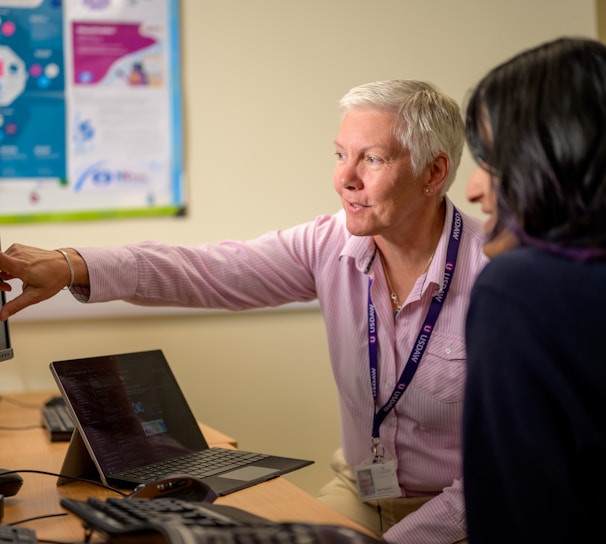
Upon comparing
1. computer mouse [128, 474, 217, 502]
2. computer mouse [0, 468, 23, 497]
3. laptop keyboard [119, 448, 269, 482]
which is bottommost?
laptop keyboard [119, 448, 269, 482]

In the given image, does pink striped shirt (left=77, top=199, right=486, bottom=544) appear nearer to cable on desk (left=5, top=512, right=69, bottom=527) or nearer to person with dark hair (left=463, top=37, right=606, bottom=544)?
cable on desk (left=5, top=512, right=69, bottom=527)

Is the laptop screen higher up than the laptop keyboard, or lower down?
higher up

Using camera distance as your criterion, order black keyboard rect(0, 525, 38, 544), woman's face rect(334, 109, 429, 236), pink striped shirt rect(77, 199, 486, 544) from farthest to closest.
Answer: woman's face rect(334, 109, 429, 236)
pink striped shirt rect(77, 199, 486, 544)
black keyboard rect(0, 525, 38, 544)

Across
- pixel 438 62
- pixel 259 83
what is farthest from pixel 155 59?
pixel 438 62

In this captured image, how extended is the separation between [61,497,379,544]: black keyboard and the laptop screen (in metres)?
0.33

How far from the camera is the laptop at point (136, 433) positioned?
1.44 metres

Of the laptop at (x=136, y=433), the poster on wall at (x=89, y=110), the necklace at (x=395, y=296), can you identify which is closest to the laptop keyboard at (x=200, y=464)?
the laptop at (x=136, y=433)

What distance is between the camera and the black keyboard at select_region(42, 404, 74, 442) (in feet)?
6.31

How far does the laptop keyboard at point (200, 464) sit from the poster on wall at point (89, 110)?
122cm

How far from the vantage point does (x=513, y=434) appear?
83cm

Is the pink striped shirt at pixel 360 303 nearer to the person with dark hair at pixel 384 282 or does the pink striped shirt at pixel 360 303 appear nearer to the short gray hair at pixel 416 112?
the person with dark hair at pixel 384 282

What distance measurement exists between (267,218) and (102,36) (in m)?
0.80

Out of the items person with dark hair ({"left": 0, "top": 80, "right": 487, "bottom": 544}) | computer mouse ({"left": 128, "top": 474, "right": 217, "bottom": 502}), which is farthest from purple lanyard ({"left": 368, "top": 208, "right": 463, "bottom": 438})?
computer mouse ({"left": 128, "top": 474, "right": 217, "bottom": 502})

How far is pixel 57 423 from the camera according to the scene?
1993 millimetres
